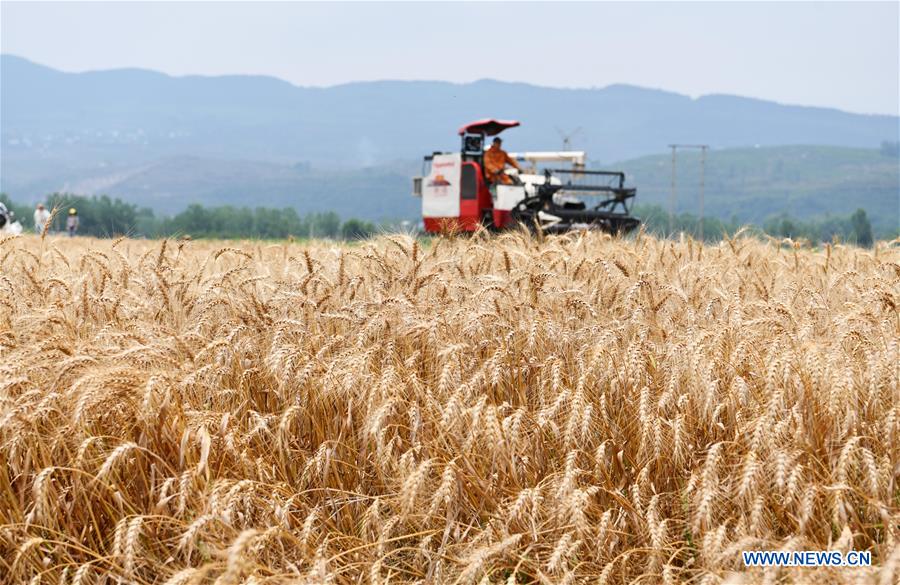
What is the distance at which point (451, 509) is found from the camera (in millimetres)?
3152

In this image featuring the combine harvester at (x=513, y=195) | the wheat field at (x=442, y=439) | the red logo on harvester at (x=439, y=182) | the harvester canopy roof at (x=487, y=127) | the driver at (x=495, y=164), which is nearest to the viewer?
the wheat field at (x=442, y=439)

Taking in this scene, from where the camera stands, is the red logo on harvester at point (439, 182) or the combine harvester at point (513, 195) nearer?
the combine harvester at point (513, 195)

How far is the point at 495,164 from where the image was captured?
19.1m

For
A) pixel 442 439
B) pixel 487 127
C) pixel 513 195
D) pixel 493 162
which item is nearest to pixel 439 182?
pixel 493 162

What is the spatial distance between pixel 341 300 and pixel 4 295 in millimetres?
1969

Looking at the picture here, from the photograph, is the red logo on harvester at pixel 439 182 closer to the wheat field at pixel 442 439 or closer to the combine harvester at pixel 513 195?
the combine harvester at pixel 513 195

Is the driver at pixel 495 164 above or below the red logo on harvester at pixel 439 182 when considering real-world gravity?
above

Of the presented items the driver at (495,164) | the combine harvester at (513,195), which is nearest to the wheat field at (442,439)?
the combine harvester at (513,195)

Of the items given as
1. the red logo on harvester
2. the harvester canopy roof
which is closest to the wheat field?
the red logo on harvester

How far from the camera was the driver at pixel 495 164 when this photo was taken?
19.0m

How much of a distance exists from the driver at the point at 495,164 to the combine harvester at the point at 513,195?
0.14 meters

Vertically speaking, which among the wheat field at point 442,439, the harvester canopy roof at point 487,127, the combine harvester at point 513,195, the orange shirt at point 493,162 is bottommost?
the wheat field at point 442,439

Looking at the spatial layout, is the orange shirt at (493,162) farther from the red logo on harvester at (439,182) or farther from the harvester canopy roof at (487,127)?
the red logo on harvester at (439,182)

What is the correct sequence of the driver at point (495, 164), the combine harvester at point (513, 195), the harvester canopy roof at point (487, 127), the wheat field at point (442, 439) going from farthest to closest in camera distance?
the harvester canopy roof at point (487, 127), the driver at point (495, 164), the combine harvester at point (513, 195), the wheat field at point (442, 439)
